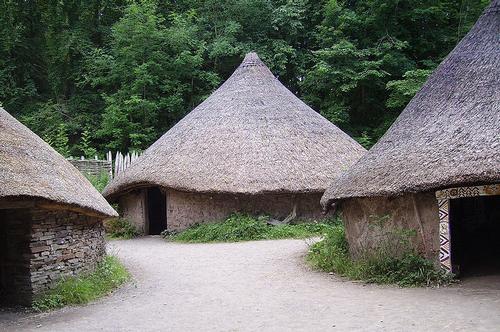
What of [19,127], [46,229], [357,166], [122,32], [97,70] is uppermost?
[122,32]

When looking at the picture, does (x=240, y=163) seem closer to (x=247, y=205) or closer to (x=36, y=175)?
(x=247, y=205)

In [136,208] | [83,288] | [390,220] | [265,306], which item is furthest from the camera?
[136,208]

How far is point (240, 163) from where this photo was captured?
16328 millimetres

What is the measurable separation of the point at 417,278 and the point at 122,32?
70.7 ft

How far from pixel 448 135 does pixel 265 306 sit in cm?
435

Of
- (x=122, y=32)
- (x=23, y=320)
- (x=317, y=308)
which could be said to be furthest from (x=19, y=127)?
(x=122, y=32)

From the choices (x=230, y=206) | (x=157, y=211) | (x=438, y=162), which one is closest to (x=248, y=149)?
(x=230, y=206)

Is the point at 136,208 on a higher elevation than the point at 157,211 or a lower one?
higher

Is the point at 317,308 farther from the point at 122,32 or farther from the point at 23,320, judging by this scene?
the point at 122,32

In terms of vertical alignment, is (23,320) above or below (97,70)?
below

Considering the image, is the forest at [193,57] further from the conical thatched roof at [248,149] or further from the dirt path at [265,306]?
the dirt path at [265,306]

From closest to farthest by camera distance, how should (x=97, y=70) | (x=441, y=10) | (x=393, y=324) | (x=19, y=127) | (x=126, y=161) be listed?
(x=393, y=324) < (x=19, y=127) < (x=126, y=161) < (x=441, y=10) < (x=97, y=70)

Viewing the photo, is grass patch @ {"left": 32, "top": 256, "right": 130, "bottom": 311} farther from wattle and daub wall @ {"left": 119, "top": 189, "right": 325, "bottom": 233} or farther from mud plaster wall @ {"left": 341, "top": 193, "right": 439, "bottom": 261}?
wattle and daub wall @ {"left": 119, "top": 189, "right": 325, "bottom": 233}

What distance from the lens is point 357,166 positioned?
10.7 m
